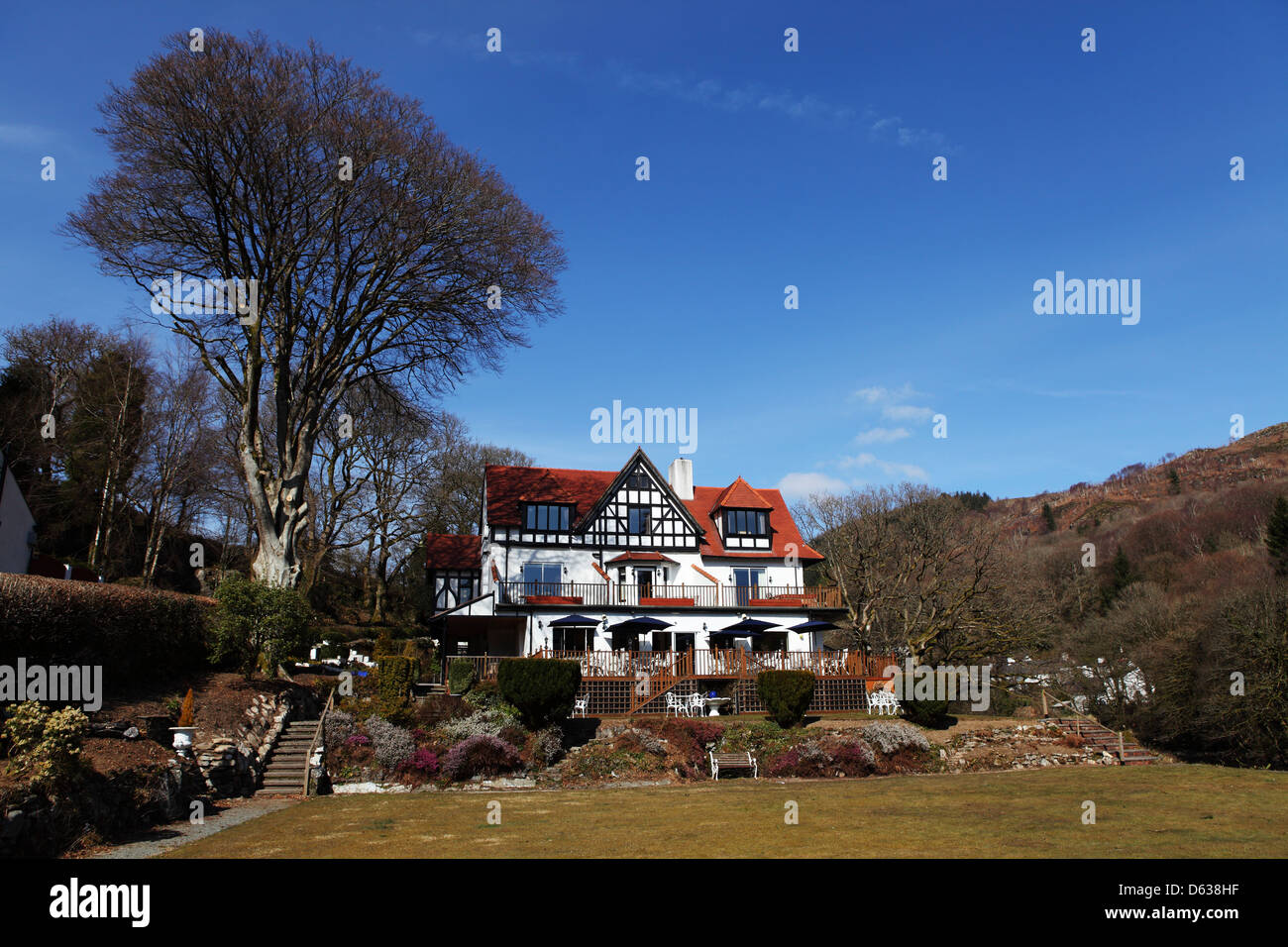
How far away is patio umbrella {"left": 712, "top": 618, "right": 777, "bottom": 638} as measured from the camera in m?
35.1

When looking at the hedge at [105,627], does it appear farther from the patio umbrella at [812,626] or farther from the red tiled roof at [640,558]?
the patio umbrella at [812,626]

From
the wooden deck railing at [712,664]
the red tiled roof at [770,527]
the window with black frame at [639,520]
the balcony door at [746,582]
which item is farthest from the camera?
the red tiled roof at [770,527]

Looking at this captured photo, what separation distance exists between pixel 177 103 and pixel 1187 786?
99.0 ft

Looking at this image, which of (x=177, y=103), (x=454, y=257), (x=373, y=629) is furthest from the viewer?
(x=373, y=629)

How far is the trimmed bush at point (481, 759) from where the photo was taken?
21.2 meters

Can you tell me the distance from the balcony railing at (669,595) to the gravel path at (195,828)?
1861 centimetres

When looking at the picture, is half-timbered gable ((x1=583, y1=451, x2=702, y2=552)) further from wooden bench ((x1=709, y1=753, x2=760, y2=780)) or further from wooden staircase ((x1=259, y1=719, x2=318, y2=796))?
wooden staircase ((x1=259, y1=719, x2=318, y2=796))

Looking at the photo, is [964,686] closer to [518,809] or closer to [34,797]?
[518,809]

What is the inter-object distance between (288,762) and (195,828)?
6157 millimetres

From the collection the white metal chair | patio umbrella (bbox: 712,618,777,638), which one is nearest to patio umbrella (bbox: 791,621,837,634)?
patio umbrella (bbox: 712,618,777,638)

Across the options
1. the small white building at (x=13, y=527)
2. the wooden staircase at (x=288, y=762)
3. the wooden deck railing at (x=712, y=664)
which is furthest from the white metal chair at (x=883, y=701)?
the small white building at (x=13, y=527)
